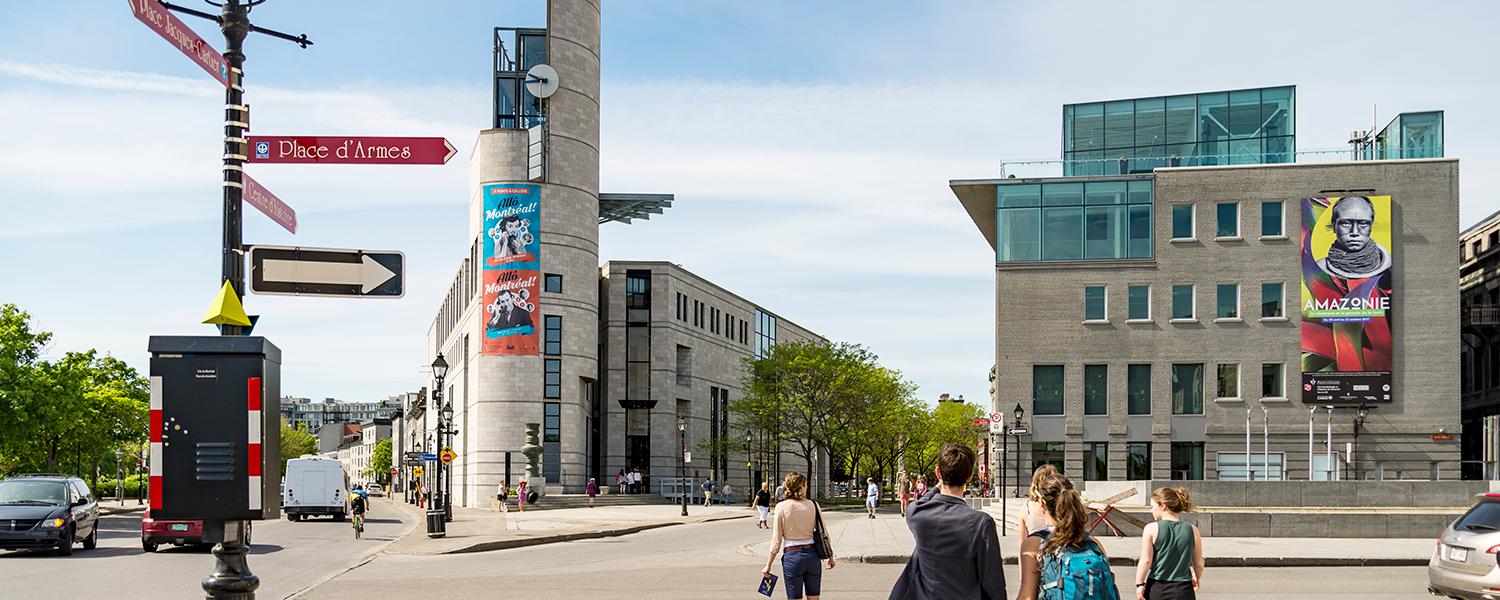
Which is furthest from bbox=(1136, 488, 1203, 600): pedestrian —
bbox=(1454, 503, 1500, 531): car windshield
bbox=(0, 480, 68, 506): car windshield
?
bbox=(0, 480, 68, 506): car windshield

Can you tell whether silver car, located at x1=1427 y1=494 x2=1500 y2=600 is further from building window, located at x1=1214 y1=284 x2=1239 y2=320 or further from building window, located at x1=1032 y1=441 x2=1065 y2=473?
A: building window, located at x1=1214 y1=284 x2=1239 y2=320

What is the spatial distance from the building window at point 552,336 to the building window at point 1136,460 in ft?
96.5

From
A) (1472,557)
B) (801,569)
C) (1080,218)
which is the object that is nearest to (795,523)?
(801,569)

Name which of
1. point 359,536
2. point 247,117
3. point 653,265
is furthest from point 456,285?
point 247,117

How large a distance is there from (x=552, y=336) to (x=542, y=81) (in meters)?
13.5

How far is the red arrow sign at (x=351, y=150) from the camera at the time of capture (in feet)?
26.0

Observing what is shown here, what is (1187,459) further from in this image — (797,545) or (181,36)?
(181,36)

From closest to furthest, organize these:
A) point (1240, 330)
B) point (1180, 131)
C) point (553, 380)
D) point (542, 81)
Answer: point (1240, 330) < point (1180, 131) < point (542, 81) < point (553, 380)

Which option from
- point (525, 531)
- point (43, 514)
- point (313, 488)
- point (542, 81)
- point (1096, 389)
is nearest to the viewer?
point (43, 514)

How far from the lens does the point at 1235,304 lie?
49.9 m

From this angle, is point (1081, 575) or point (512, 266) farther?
point (512, 266)

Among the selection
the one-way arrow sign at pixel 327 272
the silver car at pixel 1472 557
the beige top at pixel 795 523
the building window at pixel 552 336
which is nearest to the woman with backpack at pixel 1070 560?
the beige top at pixel 795 523

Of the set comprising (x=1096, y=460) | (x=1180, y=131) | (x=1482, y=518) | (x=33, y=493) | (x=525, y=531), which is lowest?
(x=525, y=531)

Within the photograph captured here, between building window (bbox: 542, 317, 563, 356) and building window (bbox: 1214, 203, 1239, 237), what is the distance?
32867mm
